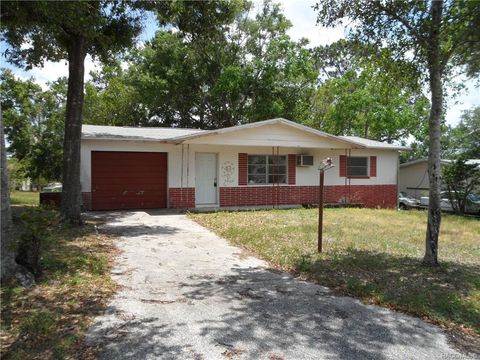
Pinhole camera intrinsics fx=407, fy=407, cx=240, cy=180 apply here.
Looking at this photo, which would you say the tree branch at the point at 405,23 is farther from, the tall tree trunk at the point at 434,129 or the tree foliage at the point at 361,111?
the tree foliage at the point at 361,111

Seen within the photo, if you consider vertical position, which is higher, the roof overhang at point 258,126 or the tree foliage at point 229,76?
the tree foliage at point 229,76

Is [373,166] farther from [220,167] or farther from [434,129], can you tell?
[434,129]

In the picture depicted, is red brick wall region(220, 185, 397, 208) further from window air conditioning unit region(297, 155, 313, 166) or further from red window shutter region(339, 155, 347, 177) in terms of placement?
window air conditioning unit region(297, 155, 313, 166)

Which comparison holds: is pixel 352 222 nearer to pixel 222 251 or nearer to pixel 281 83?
pixel 222 251

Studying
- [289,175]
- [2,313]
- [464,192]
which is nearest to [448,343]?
[2,313]

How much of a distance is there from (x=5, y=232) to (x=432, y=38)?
6967 mm

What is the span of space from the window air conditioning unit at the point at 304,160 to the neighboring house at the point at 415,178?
37.1 feet

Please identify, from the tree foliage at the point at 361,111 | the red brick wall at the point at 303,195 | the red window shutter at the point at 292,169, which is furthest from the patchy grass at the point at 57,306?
the tree foliage at the point at 361,111

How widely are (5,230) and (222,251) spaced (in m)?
4.06

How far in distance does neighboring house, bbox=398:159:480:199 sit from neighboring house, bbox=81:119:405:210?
8.10 metres

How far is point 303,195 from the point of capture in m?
17.6

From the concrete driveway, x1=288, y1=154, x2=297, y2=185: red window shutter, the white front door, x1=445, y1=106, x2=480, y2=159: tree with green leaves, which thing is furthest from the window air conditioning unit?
the concrete driveway

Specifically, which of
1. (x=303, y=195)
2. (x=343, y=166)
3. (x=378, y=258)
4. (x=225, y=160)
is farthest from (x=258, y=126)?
(x=378, y=258)

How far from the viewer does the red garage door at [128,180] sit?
14141 millimetres
